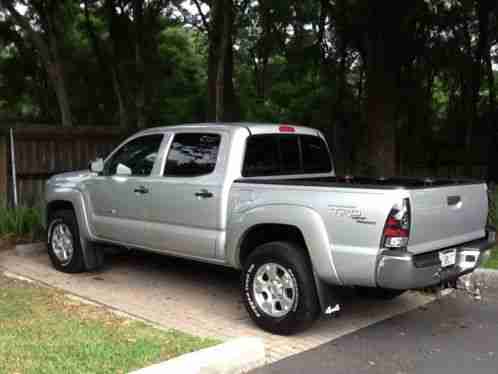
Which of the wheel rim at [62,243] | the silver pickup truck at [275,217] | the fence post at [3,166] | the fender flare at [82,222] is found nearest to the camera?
the silver pickup truck at [275,217]

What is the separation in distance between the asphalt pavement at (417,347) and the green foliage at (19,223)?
609 centimetres

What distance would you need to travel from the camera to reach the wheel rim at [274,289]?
5.43 m

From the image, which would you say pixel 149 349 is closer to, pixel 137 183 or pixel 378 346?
pixel 378 346

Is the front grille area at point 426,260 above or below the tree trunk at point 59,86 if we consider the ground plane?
below

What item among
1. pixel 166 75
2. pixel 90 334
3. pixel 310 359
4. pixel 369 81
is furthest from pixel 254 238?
pixel 166 75

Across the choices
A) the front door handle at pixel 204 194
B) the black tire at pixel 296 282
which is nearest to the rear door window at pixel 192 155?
the front door handle at pixel 204 194

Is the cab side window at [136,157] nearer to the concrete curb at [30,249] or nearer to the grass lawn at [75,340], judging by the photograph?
the grass lawn at [75,340]

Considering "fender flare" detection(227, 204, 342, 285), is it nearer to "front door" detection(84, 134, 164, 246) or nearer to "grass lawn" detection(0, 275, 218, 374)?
"grass lawn" detection(0, 275, 218, 374)

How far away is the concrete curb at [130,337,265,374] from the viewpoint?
430 cm

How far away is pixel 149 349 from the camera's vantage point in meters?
4.86

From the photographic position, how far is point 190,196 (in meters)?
6.27

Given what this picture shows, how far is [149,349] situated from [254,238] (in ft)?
5.07

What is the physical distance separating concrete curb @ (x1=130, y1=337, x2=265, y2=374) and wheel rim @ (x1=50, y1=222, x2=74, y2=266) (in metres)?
3.77

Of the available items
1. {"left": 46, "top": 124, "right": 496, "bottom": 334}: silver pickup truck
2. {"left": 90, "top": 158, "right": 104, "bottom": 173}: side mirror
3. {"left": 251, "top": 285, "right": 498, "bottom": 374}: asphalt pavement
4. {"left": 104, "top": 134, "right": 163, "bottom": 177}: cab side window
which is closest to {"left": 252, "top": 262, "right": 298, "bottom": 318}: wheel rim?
{"left": 46, "top": 124, "right": 496, "bottom": 334}: silver pickup truck
